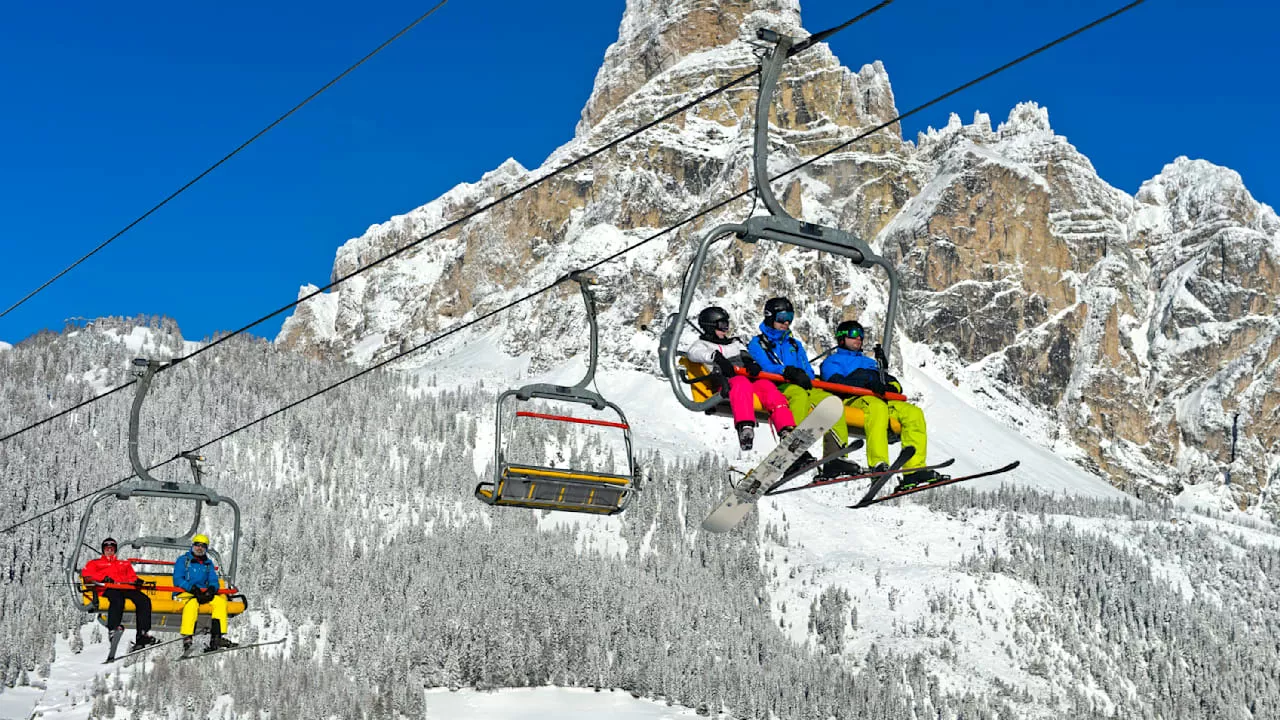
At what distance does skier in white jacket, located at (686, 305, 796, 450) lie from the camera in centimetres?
1398

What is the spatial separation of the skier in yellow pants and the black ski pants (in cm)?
1433

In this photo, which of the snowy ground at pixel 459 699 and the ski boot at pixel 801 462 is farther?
the snowy ground at pixel 459 699

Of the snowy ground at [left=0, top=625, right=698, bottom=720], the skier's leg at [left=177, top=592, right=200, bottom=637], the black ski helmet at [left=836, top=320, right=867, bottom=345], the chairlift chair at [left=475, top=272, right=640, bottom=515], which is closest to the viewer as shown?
the black ski helmet at [left=836, top=320, right=867, bottom=345]

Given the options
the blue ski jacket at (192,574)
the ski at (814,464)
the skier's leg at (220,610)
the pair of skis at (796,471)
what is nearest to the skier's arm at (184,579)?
the blue ski jacket at (192,574)

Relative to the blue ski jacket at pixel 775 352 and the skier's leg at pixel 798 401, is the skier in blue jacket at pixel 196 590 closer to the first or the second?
the blue ski jacket at pixel 775 352

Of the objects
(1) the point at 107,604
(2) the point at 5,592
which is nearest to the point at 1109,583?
(2) the point at 5,592

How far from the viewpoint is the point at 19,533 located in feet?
343

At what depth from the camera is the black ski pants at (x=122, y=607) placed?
23609 millimetres

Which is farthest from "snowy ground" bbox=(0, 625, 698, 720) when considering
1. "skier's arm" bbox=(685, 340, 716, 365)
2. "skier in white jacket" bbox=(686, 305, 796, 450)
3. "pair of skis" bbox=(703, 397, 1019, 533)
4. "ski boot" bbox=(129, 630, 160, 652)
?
"pair of skis" bbox=(703, 397, 1019, 533)

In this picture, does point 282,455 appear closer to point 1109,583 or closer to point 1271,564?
point 1109,583

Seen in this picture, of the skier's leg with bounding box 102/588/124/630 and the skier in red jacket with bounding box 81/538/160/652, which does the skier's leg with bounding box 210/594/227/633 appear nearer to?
the skier in red jacket with bounding box 81/538/160/652

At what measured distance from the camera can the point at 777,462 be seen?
13297mm

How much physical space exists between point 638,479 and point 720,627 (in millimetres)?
88666

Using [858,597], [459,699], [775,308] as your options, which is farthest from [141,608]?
[858,597]
